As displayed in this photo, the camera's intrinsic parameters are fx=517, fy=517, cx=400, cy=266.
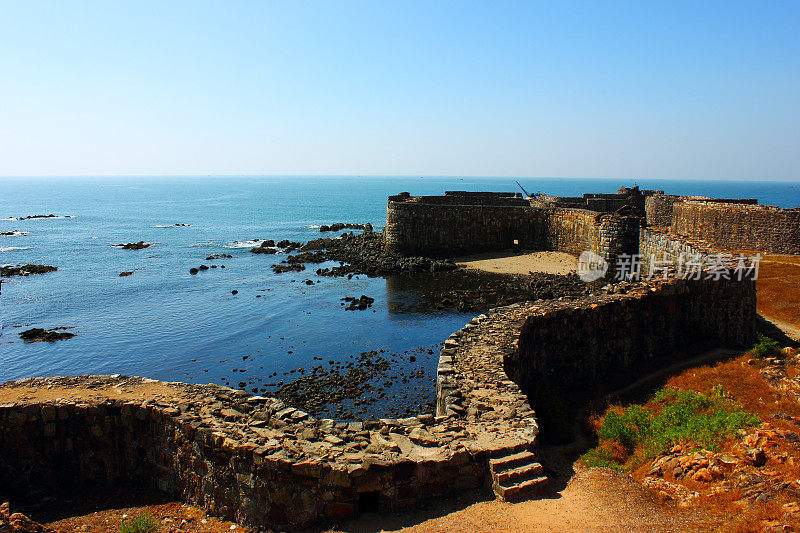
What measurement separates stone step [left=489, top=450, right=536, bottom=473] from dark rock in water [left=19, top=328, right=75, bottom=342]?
26.4 metres

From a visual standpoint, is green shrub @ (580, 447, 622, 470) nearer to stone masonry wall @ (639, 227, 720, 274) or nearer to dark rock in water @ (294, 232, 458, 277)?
stone masonry wall @ (639, 227, 720, 274)

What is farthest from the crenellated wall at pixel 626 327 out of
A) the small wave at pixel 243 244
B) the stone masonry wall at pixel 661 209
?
the small wave at pixel 243 244

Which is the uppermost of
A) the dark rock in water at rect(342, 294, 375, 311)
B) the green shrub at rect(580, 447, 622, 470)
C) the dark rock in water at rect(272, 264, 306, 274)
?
the green shrub at rect(580, 447, 622, 470)

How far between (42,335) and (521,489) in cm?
2822

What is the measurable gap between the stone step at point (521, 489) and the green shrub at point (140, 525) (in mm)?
6085

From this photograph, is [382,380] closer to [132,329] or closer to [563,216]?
[132,329]

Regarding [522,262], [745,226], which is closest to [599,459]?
[745,226]

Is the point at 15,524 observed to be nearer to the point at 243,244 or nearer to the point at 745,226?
the point at 745,226

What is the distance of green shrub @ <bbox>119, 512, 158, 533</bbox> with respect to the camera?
9.01 meters

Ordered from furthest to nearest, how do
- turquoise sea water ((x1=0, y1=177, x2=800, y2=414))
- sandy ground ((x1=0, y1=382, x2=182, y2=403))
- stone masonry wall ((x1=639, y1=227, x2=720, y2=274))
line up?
turquoise sea water ((x1=0, y1=177, x2=800, y2=414)) → stone masonry wall ((x1=639, y1=227, x2=720, y2=274)) → sandy ground ((x1=0, y1=382, x2=182, y2=403))

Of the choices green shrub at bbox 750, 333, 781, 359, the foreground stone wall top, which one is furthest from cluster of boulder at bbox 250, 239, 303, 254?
green shrub at bbox 750, 333, 781, 359

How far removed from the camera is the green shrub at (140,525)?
29.6 ft

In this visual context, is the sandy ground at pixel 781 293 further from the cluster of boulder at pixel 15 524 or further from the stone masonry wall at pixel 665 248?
the cluster of boulder at pixel 15 524

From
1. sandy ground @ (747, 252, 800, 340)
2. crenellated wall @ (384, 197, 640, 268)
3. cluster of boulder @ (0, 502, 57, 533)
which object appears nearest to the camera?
cluster of boulder @ (0, 502, 57, 533)
